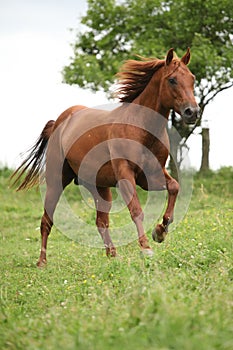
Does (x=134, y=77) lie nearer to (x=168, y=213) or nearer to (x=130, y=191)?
(x=130, y=191)

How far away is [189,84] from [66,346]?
13.5 ft

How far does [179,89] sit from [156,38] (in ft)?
50.6

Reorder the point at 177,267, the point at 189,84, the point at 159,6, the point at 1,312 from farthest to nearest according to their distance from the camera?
the point at 159,6
the point at 189,84
the point at 177,267
the point at 1,312

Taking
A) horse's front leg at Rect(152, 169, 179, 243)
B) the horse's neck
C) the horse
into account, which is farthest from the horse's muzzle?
horse's front leg at Rect(152, 169, 179, 243)

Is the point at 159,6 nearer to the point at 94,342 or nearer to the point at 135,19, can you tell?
the point at 135,19

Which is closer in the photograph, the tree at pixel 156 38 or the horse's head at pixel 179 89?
the horse's head at pixel 179 89

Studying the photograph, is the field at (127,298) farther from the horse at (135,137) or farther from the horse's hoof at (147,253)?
the horse at (135,137)

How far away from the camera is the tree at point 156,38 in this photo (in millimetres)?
20453

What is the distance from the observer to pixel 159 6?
22047 mm

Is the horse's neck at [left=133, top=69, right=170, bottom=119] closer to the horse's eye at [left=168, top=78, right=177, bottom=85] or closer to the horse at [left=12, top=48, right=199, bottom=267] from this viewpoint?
the horse at [left=12, top=48, right=199, bottom=267]

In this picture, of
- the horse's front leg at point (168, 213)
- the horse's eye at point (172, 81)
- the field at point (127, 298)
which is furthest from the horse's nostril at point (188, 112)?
the field at point (127, 298)

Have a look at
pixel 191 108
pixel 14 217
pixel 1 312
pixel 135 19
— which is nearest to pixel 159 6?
pixel 135 19

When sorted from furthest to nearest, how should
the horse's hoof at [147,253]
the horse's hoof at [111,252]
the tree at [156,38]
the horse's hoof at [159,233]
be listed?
the tree at [156,38]
the horse's hoof at [111,252]
the horse's hoof at [159,233]
the horse's hoof at [147,253]

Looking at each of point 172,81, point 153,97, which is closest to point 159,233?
point 153,97
